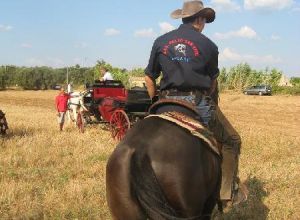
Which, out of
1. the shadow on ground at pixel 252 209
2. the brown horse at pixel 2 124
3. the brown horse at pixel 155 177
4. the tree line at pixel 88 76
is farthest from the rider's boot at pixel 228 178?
the tree line at pixel 88 76

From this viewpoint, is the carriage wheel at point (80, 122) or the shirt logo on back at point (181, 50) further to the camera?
the carriage wheel at point (80, 122)

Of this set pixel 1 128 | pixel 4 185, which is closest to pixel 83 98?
pixel 1 128

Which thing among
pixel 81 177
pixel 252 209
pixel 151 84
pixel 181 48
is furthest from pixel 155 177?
pixel 81 177

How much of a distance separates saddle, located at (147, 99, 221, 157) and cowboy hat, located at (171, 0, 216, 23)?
879 mm

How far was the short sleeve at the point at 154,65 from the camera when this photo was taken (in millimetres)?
4211

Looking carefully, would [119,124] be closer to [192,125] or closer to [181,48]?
[181,48]

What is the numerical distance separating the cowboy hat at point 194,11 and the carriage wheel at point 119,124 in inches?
330

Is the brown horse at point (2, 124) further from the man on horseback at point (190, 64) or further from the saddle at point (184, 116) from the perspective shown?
the saddle at point (184, 116)

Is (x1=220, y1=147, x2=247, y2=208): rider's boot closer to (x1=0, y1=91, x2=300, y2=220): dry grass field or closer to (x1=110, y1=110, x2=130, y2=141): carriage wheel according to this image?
(x1=0, y1=91, x2=300, y2=220): dry grass field

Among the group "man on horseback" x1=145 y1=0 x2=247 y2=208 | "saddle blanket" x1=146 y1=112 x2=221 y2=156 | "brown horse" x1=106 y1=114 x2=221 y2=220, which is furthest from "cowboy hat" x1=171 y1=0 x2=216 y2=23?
"brown horse" x1=106 y1=114 x2=221 y2=220

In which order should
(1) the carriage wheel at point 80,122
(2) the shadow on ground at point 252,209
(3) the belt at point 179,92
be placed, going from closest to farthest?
(3) the belt at point 179,92 → (2) the shadow on ground at point 252,209 → (1) the carriage wheel at point 80,122

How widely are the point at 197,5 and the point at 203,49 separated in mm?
506

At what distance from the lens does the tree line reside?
198ft

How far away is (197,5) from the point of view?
434 cm
